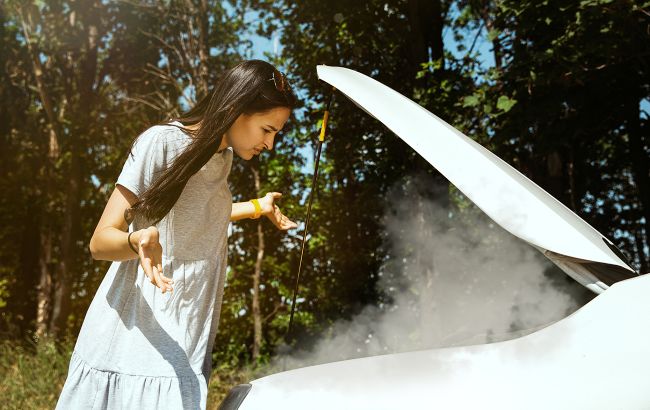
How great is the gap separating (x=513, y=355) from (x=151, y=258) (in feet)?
2.54

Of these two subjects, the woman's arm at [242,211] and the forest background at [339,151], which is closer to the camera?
the woman's arm at [242,211]

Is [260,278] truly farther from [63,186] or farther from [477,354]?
[477,354]

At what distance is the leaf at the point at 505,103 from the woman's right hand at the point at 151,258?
5430 mm

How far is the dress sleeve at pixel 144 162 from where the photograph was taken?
139cm

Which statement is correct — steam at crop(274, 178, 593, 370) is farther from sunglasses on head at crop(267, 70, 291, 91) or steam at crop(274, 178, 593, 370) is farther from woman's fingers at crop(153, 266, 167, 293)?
woman's fingers at crop(153, 266, 167, 293)

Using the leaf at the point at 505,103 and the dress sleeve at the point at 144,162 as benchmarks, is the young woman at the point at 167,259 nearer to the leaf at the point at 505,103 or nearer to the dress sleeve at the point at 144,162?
the dress sleeve at the point at 144,162

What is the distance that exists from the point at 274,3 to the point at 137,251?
326 inches

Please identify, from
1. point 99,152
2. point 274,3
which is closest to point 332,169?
point 274,3

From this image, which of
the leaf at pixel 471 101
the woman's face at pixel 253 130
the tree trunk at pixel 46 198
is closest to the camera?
the woman's face at pixel 253 130

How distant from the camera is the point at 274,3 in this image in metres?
8.79

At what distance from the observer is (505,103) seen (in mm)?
6000

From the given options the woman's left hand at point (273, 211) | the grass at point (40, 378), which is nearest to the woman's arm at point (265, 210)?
the woman's left hand at point (273, 211)

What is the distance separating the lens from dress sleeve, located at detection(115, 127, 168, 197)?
1.39m

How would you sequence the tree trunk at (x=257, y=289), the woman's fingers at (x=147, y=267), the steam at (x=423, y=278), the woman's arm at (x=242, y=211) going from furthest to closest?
the tree trunk at (x=257, y=289)
the steam at (x=423, y=278)
the woman's arm at (x=242, y=211)
the woman's fingers at (x=147, y=267)
